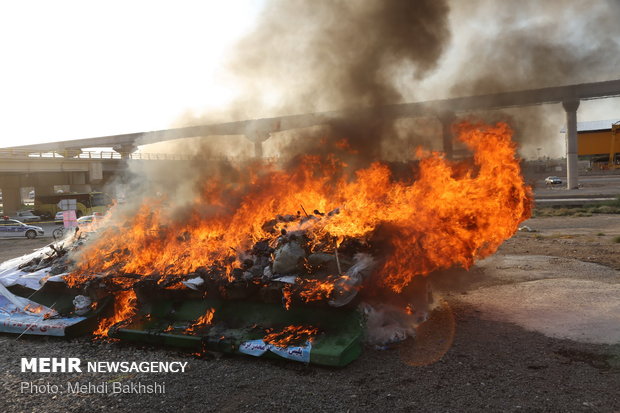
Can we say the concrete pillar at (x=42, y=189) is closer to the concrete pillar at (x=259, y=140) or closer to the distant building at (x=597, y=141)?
the concrete pillar at (x=259, y=140)

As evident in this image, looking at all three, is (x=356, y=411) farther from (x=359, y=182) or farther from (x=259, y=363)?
(x=359, y=182)

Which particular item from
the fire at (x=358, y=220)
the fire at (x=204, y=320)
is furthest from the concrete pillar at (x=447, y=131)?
the fire at (x=204, y=320)

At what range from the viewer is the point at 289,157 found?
35.4ft

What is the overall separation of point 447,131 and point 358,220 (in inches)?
150

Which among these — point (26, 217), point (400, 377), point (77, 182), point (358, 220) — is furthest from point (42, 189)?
point (400, 377)

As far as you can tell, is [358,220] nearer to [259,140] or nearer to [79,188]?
[259,140]

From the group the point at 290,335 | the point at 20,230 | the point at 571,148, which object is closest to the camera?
the point at 290,335

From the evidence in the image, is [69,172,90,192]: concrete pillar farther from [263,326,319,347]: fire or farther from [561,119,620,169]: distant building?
[561,119,620,169]: distant building

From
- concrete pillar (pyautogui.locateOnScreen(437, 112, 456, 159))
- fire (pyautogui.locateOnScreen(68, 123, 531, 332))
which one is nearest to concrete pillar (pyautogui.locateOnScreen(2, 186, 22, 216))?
fire (pyautogui.locateOnScreen(68, 123, 531, 332))

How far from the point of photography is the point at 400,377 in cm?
507

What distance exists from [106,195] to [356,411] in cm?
3983

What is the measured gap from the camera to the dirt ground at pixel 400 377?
177 inches

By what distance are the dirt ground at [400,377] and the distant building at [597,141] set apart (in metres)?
64.9

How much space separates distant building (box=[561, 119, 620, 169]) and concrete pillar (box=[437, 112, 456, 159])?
60.3 meters
